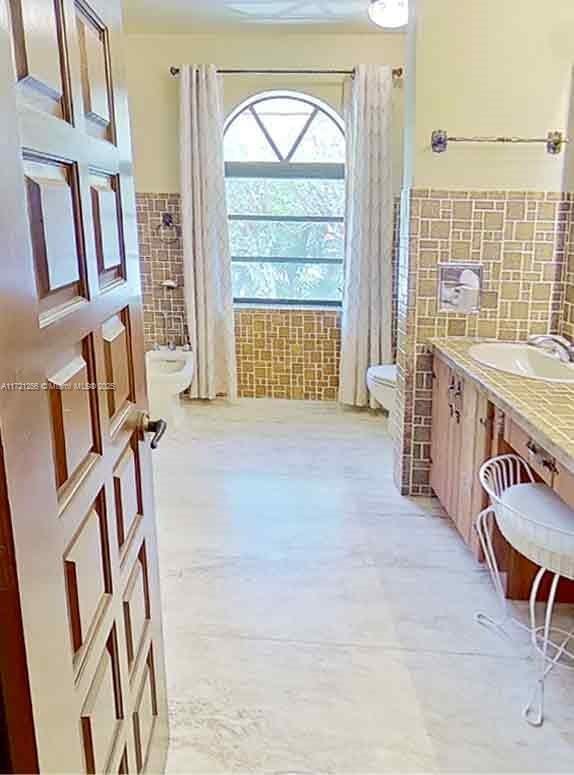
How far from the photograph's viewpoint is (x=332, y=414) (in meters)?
4.76

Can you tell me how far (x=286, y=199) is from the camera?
4.83 meters

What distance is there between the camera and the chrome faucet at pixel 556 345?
2719 mm

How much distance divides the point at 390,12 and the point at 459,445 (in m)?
2.07

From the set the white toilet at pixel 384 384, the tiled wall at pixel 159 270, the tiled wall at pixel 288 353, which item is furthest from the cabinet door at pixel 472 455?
the tiled wall at pixel 159 270

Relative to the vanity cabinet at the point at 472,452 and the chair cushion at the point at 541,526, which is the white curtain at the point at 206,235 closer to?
the vanity cabinet at the point at 472,452

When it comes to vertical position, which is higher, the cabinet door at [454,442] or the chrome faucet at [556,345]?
the chrome faucet at [556,345]

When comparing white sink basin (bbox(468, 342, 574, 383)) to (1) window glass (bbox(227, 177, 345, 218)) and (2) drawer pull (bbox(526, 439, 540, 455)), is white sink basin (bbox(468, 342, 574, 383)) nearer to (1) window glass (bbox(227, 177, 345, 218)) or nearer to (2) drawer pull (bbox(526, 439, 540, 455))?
(2) drawer pull (bbox(526, 439, 540, 455))

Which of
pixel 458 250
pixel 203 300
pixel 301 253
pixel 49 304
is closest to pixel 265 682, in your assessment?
pixel 49 304

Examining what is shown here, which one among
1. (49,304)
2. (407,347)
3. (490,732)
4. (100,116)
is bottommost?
(490,732)

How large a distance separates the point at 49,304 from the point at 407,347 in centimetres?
248

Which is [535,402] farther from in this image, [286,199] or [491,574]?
[286,199]

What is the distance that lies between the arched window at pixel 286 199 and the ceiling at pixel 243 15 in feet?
1.63

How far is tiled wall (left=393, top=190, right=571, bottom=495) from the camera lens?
9.95ft

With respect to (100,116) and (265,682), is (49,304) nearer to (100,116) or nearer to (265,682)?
(100,116)
